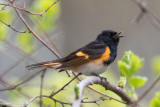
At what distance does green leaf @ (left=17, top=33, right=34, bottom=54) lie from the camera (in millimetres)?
3609


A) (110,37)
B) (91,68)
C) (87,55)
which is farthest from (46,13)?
(110,37)

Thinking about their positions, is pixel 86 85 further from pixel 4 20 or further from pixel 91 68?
pixel 91 68

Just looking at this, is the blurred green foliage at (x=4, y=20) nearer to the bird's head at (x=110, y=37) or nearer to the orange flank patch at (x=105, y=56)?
the orange flank patch at (x=105, y=56)

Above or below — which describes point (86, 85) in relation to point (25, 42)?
below

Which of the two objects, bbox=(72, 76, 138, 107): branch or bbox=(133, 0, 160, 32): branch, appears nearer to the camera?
bbox=(72, 76, 138, 107): branch

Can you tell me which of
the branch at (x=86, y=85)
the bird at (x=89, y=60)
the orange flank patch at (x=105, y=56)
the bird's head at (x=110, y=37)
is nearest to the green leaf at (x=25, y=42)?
the bird at (x=89, y=60)

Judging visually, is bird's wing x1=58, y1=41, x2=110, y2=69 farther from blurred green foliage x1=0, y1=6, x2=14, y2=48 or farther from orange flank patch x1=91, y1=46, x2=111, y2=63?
blurred green foliage x1=0, y1=6, x2=14, y2=48

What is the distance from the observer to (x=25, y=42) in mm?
3625

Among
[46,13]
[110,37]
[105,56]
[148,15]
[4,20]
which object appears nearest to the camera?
[148,15]

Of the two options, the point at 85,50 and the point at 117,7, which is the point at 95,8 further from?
the point at 85,50

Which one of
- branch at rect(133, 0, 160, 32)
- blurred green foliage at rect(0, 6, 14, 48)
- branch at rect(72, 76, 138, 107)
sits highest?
blurred green foliage at rect(0, 6, 14, 48)

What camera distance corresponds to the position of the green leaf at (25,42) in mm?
3609

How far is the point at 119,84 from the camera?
→ 95.0 inches

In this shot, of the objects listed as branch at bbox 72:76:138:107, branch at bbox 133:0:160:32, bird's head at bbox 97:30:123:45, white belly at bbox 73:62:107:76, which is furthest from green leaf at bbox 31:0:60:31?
branch at bbox 133:0:160:32
